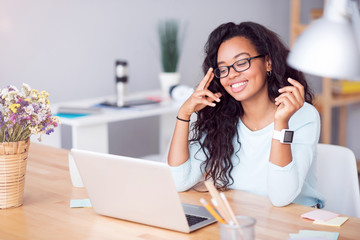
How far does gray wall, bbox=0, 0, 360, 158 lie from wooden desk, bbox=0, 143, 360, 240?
4.67 ft

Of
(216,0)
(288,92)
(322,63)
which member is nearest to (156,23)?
(216,0)

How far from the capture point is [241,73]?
1.88 m

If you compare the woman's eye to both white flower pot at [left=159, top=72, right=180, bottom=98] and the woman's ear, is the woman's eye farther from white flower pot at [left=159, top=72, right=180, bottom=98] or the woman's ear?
white flower pot at [left=159, top=72, right=180, bottom=98]

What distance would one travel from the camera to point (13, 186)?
159cm

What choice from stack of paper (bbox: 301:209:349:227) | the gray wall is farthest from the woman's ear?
the gray wall

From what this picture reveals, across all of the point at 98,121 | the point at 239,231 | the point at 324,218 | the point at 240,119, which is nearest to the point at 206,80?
the point at 240,119

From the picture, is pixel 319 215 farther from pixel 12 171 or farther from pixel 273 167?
pixel 12 171

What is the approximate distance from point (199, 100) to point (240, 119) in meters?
0.20

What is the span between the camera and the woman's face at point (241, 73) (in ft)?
6.17

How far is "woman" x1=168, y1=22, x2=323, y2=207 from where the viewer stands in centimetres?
185

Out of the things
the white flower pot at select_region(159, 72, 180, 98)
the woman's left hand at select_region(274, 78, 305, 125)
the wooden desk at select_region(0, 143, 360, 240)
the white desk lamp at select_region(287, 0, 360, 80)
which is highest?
the white desk lamp at select_region(287, 0, 360, 80)

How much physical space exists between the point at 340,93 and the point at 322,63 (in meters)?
3.28

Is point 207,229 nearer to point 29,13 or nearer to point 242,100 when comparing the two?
point 242,100

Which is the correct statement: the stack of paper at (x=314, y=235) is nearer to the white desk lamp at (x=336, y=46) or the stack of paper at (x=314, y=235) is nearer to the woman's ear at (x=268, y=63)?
the white desk lamp at (x=336, y=46)
